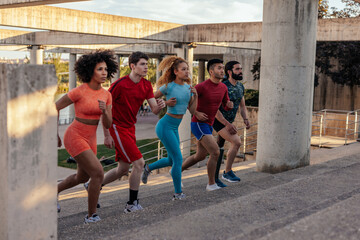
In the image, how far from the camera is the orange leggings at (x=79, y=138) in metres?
4.60

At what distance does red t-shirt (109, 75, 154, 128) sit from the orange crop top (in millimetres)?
510

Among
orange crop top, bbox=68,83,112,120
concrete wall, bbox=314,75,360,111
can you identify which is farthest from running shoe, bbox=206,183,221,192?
concrete wall, bbox=314,75,360,111

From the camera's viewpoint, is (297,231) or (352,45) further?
(352,45)

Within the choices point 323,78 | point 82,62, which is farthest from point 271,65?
point 323,78

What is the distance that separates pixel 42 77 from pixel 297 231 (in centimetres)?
219

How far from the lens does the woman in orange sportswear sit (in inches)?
182

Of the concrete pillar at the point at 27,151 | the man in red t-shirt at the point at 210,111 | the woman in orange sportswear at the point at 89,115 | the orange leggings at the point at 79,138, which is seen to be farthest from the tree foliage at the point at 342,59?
the concrete pillar at the point at 27,151

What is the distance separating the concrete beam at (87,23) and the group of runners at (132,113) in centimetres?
1299

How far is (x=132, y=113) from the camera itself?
5379mm

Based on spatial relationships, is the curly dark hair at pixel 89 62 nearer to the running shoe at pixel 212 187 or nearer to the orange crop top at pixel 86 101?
the orange crop top at pixel 86 101

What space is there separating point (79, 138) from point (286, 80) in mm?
4168

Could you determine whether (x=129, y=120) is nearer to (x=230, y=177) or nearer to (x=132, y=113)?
(x=132, y=113)

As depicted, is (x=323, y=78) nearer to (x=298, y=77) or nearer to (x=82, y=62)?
(x=298, y=77)

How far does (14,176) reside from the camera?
3.05 meters
